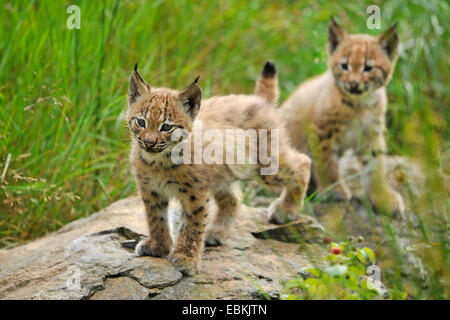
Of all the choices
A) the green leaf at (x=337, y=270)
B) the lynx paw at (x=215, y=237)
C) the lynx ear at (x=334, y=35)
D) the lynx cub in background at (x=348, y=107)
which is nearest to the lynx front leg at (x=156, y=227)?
the lynx paw at (x=215, y=237)

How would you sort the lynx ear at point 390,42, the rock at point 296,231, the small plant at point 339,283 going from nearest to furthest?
the small plant at point 339,283 < the rock at point 296,231 < the lynx ear at point 390,42

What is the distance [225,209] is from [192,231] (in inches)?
30.1

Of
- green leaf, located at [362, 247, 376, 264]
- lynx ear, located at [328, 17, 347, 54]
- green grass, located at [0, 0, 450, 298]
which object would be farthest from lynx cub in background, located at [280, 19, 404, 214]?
green leaf, located at [362, 247, 376, 264]

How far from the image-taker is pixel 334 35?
20.2 feet

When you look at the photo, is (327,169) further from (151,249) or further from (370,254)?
(370,254)

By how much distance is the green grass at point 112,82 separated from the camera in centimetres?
465

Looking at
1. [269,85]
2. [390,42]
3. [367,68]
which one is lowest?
[269,85]

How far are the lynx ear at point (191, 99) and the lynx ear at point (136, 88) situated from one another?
288 millimetres

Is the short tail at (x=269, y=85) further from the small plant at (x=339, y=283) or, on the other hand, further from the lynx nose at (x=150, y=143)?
the small plant at (x=339, y=283)

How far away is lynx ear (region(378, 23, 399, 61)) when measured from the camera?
231 inches

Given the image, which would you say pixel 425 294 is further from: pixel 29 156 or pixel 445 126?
pixel 29 156

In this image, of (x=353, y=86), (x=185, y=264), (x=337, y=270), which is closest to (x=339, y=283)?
(x=337, y=270)

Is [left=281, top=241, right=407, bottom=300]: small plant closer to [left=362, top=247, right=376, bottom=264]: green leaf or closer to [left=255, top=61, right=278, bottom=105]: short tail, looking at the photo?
[left=362, top=247, right=376, bottom=264]: green leaf

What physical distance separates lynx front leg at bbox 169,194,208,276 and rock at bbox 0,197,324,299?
0.10 metres
